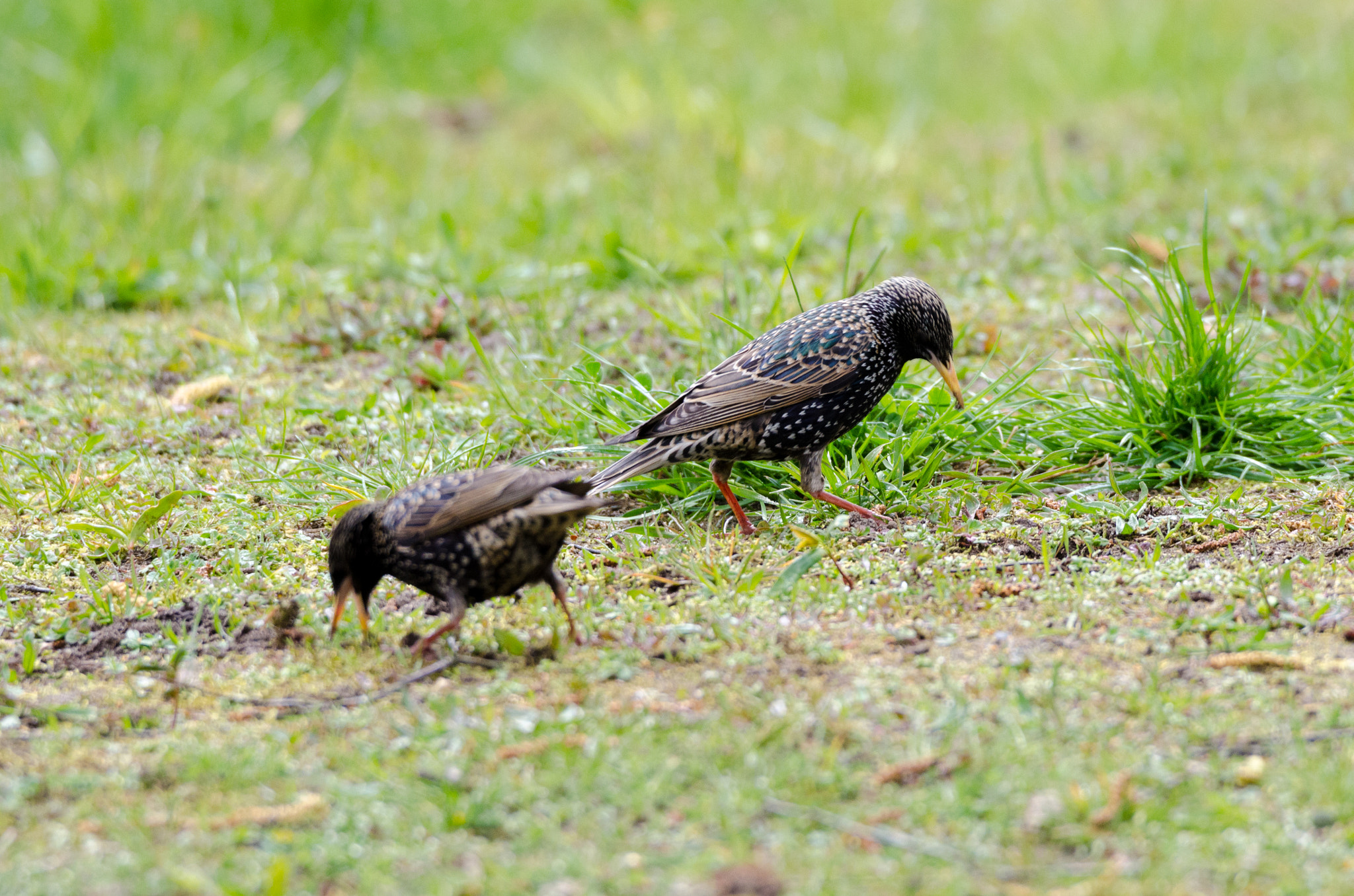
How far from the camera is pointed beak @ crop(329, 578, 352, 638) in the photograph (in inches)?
149

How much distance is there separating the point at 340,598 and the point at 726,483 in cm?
162

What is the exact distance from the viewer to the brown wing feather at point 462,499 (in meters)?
3.73

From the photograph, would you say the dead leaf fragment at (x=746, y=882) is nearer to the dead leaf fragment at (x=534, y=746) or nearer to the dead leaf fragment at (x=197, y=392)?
the dead leaf fragment at (x=534, y=746)

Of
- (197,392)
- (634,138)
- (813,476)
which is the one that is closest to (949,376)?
(813,476)

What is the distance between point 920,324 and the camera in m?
4.95

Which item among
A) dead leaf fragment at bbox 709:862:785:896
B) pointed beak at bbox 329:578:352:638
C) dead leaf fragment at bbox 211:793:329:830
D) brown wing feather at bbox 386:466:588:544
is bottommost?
dead leaf fragment at bbox 709:862:785:896

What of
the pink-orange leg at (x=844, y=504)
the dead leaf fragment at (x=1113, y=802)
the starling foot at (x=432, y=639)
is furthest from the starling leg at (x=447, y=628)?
the dead leaf fragment at (x=1113, y=802)

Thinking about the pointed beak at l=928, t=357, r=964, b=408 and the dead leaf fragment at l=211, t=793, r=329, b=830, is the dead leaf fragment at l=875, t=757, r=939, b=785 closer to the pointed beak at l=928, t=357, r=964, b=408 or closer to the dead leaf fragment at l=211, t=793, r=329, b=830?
the dead leaf fragment at l=211, t=793, r=329, b=830

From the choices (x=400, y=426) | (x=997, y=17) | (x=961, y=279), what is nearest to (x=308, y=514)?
(x=400, y=426)

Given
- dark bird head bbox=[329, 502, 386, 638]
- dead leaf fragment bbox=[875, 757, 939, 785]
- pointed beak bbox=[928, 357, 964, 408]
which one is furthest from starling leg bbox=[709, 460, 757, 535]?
dead leaf fragment bbox=[875, 757, 939, 785]

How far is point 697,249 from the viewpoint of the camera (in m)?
7.30

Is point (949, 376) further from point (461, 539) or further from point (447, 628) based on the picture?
point (447, 628)

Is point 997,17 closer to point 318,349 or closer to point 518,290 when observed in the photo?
point 518,290

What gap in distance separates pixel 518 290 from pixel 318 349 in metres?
1.12
